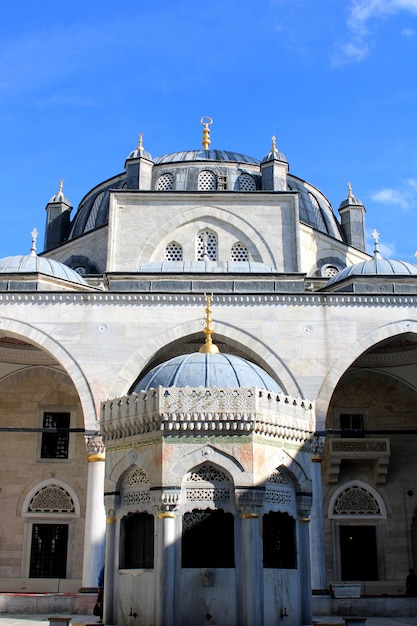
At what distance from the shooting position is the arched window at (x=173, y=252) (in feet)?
58.0

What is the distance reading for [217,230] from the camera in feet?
58.1

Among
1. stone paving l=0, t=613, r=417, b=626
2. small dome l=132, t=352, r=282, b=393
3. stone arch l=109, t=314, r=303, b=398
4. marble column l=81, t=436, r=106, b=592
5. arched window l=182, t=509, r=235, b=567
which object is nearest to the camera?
arched window l=182, t=509, r=235, b=567

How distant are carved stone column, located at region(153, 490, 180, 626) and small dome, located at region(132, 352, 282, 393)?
3.48 feet

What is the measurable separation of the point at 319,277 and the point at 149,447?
1082 cm

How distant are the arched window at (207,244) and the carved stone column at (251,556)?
11156 mm

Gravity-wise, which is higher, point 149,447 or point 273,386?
point 273,386

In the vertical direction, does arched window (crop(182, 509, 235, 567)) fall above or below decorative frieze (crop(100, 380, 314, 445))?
below

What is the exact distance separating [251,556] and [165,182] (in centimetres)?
1320

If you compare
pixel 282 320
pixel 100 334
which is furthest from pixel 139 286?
pixel 282 320

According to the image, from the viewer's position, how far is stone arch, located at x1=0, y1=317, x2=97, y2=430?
42.2 ft

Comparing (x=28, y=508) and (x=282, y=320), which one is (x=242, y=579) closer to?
(x=282, y=320)

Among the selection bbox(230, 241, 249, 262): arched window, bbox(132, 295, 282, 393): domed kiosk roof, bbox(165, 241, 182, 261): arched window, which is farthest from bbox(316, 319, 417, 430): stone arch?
bbox(165, 241, 182, 261): arched window

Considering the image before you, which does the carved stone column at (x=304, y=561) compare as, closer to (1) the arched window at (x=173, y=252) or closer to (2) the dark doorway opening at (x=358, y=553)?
(2) the dark doorway opening at (x=358, y=553)

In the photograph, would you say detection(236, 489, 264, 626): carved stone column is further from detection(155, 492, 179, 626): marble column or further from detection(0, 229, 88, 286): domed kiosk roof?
detection(0, 229, 88, 286): domed kiosk roof
